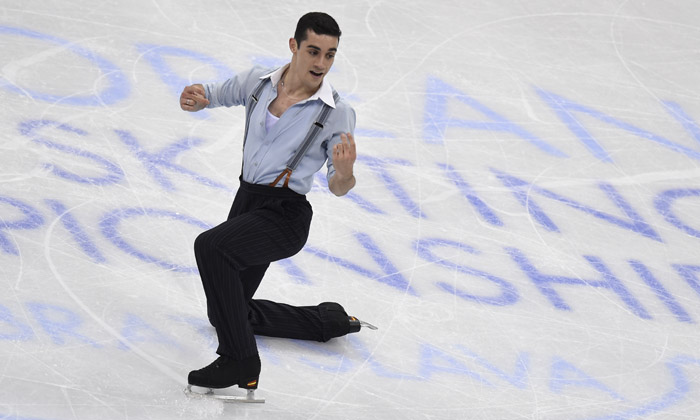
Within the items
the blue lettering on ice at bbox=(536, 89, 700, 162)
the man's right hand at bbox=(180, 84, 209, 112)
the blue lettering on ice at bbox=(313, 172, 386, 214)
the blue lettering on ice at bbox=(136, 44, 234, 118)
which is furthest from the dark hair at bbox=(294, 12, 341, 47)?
the blue lettering on ice at bbox=(536, 89, 700, 162)

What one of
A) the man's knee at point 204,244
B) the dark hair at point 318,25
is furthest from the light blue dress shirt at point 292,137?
the man's knee at point 204,244

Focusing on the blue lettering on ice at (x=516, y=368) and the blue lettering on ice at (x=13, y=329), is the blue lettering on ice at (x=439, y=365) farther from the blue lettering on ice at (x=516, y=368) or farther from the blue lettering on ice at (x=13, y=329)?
the blue lettering on ice at (x=13, y=329)

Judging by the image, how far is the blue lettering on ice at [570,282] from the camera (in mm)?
5591

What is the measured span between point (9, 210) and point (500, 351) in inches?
112

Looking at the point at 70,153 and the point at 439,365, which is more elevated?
the point at 70,153

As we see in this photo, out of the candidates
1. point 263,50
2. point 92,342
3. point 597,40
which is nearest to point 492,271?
point 92,342

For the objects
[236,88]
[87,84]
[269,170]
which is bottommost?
[87,84]

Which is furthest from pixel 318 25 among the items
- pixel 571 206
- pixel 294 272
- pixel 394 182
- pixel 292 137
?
pixel 571 206

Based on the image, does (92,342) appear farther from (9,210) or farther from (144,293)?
(9,210)

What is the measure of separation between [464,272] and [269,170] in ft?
6.63

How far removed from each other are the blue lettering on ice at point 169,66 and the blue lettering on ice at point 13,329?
2.92 m

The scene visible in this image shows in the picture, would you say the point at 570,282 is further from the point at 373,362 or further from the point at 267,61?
the point at 267,61

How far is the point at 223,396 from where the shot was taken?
4012 mm

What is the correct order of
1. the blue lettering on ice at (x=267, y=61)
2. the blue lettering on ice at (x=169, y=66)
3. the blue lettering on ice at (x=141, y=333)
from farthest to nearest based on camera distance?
the blue lettering on ice at (x=267, y=61), the blue lettering on ice at (x=169, y=66), the blue lettering on ice at (x=141, y=333)
